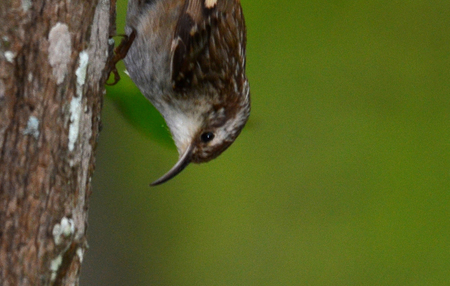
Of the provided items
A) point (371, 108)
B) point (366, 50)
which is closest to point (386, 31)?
point (366, 50)

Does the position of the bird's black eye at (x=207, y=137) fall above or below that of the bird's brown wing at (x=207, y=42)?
below

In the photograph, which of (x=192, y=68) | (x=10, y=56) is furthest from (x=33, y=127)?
(x=192, y=68)

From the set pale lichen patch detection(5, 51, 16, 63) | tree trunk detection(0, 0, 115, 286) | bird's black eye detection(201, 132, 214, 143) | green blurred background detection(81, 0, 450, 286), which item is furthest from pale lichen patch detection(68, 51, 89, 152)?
green blurred background detection(81, 0, 450, 286)

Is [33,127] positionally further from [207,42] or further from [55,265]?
[207,42]

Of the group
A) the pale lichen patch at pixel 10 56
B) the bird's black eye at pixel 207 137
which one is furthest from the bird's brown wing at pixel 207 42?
the pale lichen patch at pixel 10 56

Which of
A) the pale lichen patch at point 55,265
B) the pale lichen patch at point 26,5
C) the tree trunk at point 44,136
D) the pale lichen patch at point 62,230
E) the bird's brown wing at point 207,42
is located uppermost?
the bird's brown wing at point 207,42

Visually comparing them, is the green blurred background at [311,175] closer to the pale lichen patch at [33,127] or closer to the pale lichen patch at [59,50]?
the pale lichen patch at [59,50]

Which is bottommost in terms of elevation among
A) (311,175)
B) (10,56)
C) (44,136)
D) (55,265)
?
(55,265)

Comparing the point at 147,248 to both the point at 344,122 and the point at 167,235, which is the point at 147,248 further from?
the point at 344,122
